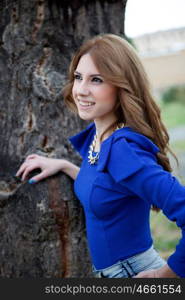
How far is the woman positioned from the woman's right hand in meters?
0.25

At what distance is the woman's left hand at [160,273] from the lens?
2166 mm

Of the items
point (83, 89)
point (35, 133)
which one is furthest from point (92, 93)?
point (35, 133)

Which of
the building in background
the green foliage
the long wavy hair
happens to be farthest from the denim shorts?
the building in background

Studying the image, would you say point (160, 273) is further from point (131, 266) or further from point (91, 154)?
point (91, 154)

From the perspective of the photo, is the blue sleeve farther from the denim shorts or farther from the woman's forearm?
the woman's forearm

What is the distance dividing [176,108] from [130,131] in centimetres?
1760

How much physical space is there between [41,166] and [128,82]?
0.71 meters

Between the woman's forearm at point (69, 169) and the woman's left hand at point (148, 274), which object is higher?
the woman's forearm at point (69, 169)

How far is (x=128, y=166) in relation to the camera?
208 cm

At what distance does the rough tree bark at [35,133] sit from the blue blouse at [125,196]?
355mm

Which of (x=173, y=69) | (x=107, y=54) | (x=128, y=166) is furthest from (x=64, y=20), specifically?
(x=173, y=69)

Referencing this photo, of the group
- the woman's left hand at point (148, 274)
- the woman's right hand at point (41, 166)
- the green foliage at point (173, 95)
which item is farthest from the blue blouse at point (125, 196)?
the green foliage at point (173, 95)

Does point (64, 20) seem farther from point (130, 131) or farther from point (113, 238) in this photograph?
point (113, 238)

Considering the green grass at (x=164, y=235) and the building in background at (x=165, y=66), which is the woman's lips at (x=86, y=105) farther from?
the building in background at (x=165, y=66)
